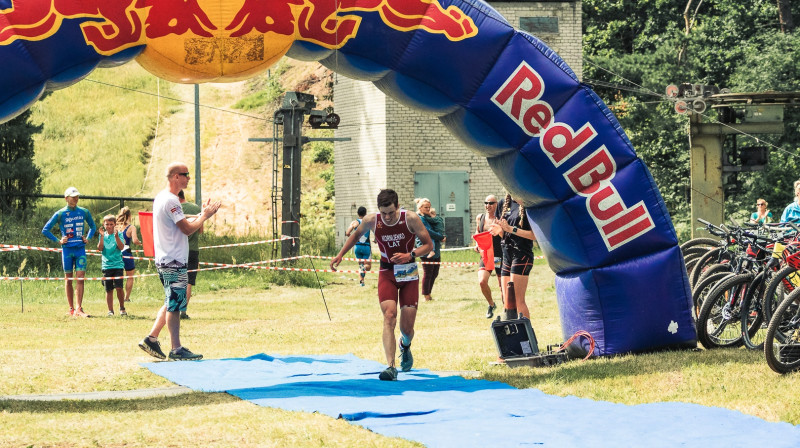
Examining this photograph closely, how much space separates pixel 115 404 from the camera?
8.47 m

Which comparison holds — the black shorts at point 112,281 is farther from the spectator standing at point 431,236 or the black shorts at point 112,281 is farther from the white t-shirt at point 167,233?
the white t-shirt at point 167,233

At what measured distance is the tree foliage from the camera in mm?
35438

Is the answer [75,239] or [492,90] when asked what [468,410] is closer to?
[492,90]

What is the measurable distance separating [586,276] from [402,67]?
266 cm

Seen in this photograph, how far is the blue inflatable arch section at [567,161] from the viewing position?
9859mm

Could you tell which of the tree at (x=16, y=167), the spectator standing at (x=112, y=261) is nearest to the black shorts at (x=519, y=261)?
the spectator standing at (x=112, y=261)

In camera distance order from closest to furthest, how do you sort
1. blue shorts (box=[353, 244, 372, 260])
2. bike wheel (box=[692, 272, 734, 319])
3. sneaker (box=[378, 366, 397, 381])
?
1. sneaker (box=[378, 366, 397, 381])
2. bike wheel (box=[692, 272, 734, 319])
3. blue shorts (box=[353, 244, 372, 260])

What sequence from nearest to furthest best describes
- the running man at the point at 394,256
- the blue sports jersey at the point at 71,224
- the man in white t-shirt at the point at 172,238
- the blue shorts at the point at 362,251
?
the running man at the point at 394,256, the man in white t-shirt at the point at 172,238, the blue sports jersey at the point at 71,224, the blue shorts at the point at 362,251

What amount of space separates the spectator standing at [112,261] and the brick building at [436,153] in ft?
59.4

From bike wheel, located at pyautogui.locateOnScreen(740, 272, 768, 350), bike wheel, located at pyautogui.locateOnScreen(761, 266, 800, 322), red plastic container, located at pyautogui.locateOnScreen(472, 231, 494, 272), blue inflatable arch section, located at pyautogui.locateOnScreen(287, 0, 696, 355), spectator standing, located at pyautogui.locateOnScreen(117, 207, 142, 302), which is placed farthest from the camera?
spectator standing, located at pyautogui.locateOnScreen(117, 207, 142, 302)

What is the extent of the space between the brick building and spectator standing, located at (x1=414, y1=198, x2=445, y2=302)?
14.9m

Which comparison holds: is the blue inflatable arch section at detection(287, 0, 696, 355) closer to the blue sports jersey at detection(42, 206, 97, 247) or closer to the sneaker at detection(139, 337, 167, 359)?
the sneaker at detection(139, 337, 167, 359)

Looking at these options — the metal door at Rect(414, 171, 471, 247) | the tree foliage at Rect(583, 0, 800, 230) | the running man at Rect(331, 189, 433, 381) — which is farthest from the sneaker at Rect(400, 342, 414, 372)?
the tree foliage at Rect(583, 0, 800, 230)

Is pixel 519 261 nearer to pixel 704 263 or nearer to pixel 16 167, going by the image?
pixel 704 263
